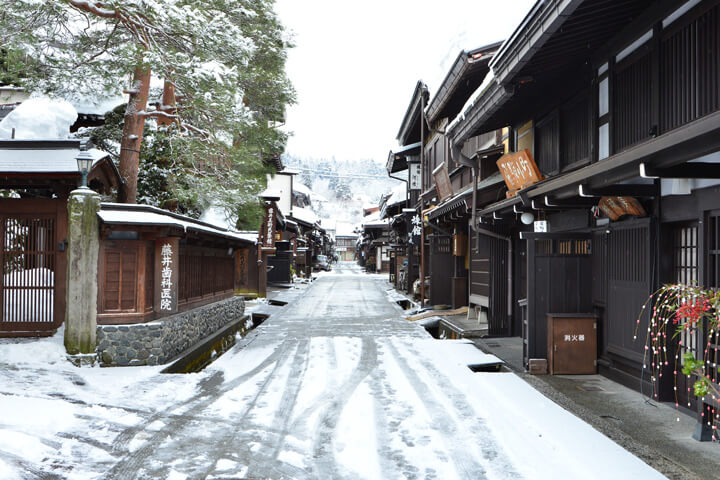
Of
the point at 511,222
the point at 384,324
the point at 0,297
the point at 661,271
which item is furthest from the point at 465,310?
the point at 0,297

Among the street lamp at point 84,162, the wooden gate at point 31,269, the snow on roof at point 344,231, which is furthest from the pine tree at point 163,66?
the snow on roof at point 344,231

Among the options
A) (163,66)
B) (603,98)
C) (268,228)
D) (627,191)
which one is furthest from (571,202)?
(268,228)

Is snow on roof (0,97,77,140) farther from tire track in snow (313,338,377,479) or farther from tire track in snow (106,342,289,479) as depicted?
tire track in snow (313,338,377,479)

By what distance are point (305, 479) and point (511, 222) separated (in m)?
9.99

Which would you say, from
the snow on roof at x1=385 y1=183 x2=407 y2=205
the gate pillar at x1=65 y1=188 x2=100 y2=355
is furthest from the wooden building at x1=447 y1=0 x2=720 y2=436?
the snow on roof at x1=385 y1=183 x2=407 y2=205

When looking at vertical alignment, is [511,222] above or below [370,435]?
above

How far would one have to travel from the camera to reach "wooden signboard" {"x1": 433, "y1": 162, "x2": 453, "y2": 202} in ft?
59.5

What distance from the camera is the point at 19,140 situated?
10.7 m

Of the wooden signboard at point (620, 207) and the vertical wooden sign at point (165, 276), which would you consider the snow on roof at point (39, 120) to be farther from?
the wooden signboard at point (620, 207)

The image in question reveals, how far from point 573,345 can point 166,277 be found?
8.46 meters

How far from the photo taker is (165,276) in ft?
37.0

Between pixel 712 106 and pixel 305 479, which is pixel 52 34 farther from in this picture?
pixel 712 106

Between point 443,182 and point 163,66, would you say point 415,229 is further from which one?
point 163,66

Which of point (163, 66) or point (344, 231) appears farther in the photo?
point (344, 231)
